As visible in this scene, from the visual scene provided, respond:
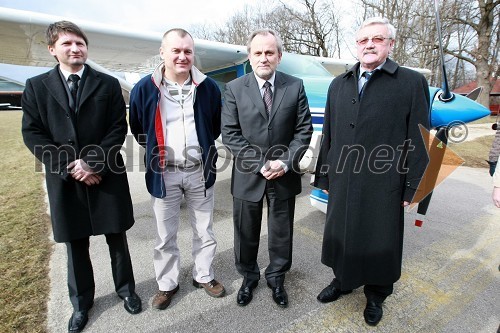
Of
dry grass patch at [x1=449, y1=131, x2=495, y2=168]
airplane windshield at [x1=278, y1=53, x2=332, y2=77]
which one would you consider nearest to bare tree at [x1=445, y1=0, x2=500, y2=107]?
dry grass patch at [x1=449, y1=131, x2=495, y2=168]

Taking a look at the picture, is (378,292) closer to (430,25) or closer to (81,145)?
(81,145)

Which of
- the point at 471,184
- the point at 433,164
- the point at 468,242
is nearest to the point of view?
the point at 433,164

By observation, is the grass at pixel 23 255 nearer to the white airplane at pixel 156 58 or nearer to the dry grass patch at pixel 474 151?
the white airplane at pixel 156 58

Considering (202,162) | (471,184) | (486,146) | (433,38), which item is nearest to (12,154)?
(202,162)

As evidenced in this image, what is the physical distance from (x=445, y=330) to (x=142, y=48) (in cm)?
569

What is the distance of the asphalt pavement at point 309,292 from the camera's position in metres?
2.15

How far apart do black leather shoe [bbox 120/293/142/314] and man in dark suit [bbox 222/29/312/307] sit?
81 centimetres

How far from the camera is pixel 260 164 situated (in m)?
2.13

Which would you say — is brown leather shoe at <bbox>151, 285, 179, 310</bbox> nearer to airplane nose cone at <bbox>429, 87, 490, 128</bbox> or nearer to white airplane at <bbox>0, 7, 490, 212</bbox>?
white airplane at <bbox>0, 7, 490, 212</bbox>

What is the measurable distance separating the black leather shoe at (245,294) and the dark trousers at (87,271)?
0.88 metres

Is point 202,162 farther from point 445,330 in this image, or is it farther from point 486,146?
point 486,146

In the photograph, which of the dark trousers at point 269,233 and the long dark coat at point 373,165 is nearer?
the long dark coat at point 373,165

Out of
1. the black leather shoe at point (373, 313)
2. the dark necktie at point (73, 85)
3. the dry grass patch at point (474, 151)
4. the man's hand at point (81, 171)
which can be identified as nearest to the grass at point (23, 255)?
the man's hand at point (81, 171)

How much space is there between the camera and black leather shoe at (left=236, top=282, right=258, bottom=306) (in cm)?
235
